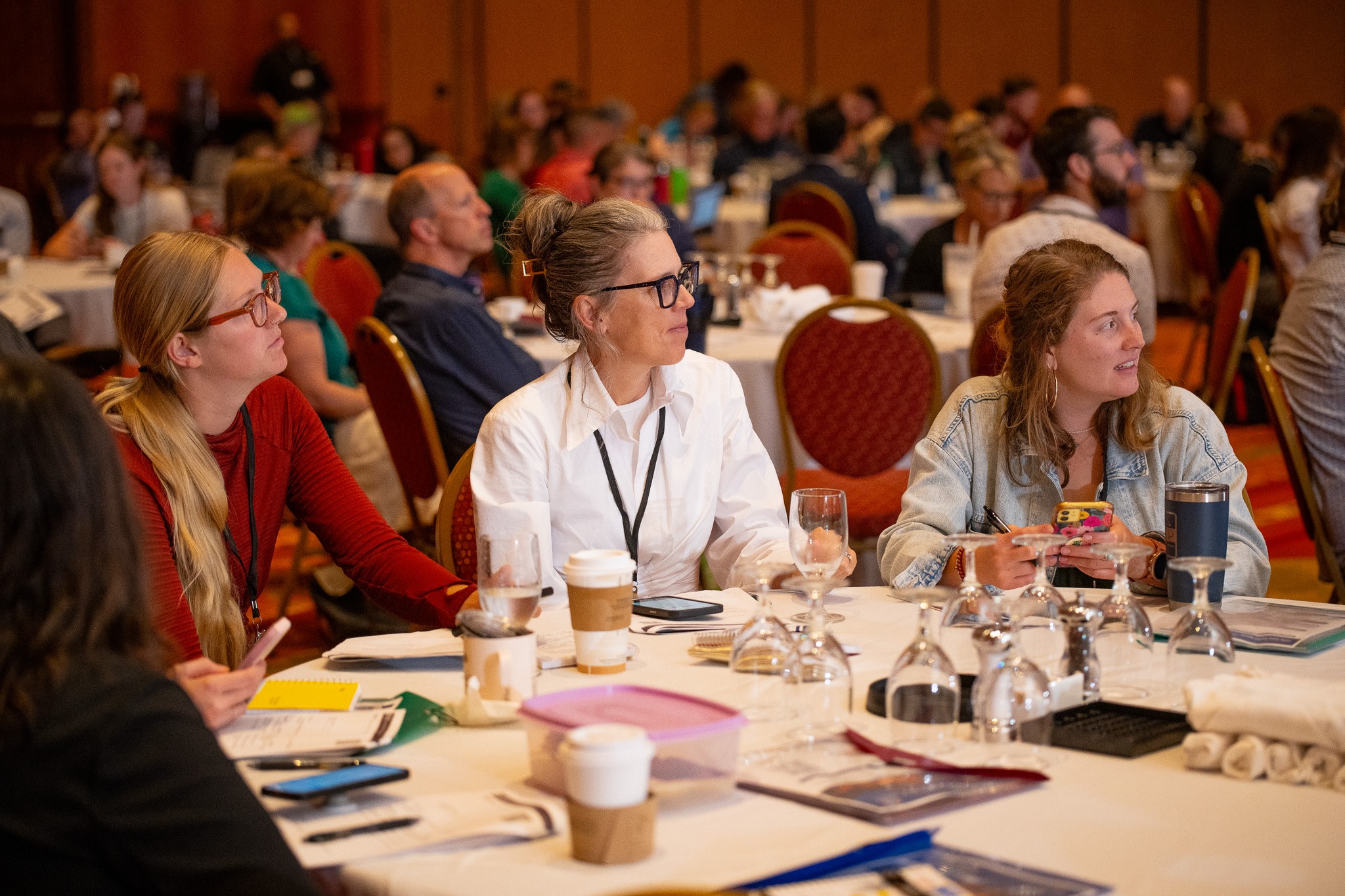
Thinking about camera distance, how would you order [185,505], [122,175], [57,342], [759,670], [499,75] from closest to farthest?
[759,670]
[185,505]
[57,342]
[122,175]
[499,75]

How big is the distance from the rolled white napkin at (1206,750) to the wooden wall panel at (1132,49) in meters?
14.4

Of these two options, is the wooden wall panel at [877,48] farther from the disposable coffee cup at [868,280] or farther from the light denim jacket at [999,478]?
the light denim jacket at [999,478]

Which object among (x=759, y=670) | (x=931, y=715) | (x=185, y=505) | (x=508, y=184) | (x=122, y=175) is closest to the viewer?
(x=931, y=715)

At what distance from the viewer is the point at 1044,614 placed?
1.98m

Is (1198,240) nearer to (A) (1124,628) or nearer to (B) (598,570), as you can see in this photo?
(A) (1124,628)

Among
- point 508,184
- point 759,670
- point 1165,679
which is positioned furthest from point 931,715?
point 508,184

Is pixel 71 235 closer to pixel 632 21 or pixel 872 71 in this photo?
pixel 632 21

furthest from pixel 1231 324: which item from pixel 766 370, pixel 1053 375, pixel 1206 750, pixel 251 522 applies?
pixel 1206 750

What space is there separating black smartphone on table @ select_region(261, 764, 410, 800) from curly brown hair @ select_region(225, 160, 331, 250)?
3.58 m

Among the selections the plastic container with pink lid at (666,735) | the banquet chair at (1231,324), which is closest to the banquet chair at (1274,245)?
the banquet chair at (1231,324)

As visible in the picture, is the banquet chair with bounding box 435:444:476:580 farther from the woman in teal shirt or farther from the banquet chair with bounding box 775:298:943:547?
the woman in teal shirt

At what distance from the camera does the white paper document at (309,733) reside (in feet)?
5.62

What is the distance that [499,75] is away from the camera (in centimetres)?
1534

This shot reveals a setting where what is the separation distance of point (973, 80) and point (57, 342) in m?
11.6
